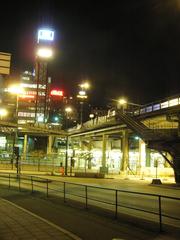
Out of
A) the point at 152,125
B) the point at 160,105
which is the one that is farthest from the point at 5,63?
the point at 152,125

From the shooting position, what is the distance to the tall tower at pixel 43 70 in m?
145

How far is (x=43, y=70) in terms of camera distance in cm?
17112

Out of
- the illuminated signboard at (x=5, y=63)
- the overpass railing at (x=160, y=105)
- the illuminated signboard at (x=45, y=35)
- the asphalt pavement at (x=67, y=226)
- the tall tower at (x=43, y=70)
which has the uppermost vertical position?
the illuminated signboard at (x=45, y=35)

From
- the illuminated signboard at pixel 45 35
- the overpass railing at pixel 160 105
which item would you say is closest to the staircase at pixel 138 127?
the overpass railing at pixel 160 105

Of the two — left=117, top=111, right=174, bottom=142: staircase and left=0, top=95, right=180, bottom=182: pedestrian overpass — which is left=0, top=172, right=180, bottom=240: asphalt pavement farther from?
left=117, top=111, right=174, bottom=142: staircase

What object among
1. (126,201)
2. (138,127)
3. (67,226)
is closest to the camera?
(67,226)

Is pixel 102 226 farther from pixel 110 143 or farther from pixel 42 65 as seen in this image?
pixel 42 65

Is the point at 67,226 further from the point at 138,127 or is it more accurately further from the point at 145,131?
the point at 138,127

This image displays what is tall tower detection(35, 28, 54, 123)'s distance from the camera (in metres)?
145

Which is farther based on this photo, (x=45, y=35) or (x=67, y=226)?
(x=45, y=35)

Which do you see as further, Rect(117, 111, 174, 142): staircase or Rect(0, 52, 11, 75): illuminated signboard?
Rect(117, 111, 174, 142): staircase

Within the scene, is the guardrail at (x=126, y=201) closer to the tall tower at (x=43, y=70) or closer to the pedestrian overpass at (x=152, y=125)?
the pedestrian overpass at (x=152, y=125)

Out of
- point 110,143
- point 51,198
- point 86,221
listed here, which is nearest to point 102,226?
point 86,221

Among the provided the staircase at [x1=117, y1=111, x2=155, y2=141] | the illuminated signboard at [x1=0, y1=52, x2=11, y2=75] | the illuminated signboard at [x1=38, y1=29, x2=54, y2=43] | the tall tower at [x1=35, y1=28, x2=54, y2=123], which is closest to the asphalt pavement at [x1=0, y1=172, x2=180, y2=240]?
the illuminated signboard at [x1=0, y1=52, x2=11, y2=75]
